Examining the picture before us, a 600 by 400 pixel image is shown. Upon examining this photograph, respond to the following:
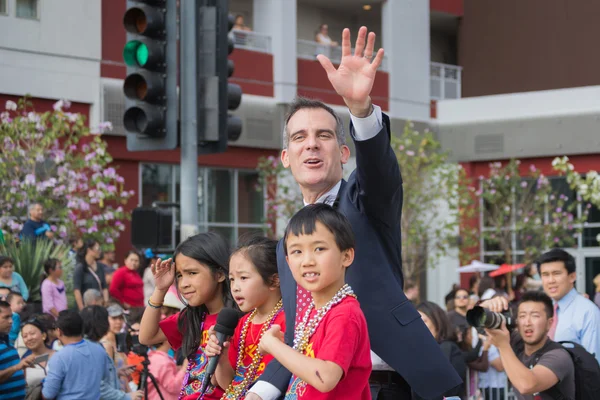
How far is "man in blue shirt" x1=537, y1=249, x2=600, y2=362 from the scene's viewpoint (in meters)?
7.31

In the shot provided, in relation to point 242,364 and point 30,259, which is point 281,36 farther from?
point 242,364

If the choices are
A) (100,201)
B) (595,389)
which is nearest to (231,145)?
(100,201)

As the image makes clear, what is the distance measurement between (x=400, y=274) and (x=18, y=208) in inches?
483

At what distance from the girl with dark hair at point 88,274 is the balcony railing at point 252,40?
926 cm

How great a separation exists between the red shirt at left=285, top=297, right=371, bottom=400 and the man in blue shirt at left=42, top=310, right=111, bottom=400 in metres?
4.22

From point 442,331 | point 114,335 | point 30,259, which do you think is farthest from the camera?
point 30,259

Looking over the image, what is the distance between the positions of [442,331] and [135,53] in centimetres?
338

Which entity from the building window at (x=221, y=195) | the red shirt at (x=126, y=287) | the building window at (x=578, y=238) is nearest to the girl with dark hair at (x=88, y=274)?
the red shirt at (x=126, y=287)

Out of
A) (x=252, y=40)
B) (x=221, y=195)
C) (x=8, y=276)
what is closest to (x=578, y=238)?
(x=221, y=195)

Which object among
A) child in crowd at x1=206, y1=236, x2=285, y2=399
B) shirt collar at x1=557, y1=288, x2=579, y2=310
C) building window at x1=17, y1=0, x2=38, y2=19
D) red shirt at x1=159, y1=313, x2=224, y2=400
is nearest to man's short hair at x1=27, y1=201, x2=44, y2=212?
building window at x1=17, y1=0, x2=38, y2=19

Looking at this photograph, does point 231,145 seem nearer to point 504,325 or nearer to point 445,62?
point 445,62

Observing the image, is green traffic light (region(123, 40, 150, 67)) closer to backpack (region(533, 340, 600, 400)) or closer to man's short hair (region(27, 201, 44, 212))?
backpack (region(533, 340, 600, 400))

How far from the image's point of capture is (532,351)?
6137mm

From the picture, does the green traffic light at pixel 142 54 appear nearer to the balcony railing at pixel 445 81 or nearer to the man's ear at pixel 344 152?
the man's ear at pixel 344 152
